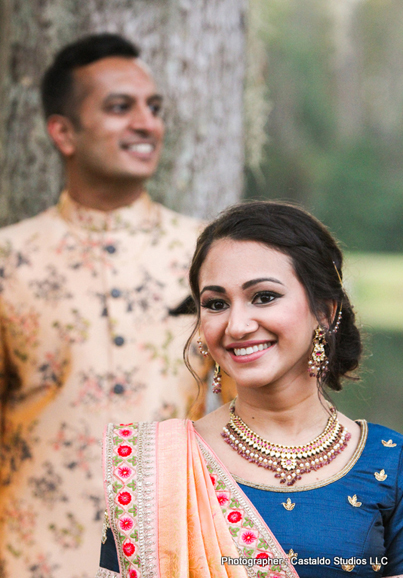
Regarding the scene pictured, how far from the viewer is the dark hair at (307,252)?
160 centimetres

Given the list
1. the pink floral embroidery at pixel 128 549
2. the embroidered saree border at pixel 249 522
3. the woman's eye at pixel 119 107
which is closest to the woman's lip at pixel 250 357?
the embroidered saree border at pixel 249 522

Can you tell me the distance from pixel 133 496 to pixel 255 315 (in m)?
0.46

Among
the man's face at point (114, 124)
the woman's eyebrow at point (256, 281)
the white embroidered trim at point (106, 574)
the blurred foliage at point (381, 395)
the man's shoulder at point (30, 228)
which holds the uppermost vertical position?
the man's face at point (114, 124)

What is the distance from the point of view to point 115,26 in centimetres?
306

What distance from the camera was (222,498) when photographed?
5.13 ft

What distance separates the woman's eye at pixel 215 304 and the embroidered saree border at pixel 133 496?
30 centimetres

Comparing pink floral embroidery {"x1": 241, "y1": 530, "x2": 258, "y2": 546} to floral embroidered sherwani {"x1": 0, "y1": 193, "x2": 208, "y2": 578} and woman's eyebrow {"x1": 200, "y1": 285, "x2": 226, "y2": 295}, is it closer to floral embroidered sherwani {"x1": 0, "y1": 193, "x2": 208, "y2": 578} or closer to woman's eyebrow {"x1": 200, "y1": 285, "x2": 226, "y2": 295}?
woman's eyebrow {"x1": 200, "y1": 285, "x2": 226, "y2": 295}

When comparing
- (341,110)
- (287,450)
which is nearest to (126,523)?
(287,450)

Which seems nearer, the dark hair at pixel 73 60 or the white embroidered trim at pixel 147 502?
the white embroidered trim at pixel 147 502

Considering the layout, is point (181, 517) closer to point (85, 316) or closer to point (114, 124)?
point (85, 316)

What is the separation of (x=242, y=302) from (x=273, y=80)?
18.1 metres

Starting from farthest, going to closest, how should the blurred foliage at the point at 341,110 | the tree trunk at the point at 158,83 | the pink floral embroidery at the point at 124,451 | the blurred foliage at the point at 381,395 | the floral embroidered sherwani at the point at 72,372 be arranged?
1. the blurred foliage at the point at 341,110
2. the blurred foliage at the point at 381,395
3. the tree trunk at the point at 158,83
4. the floral embroidered sherwani at the point at 72,372
5. the pink floral embroidery at the point at 124,451

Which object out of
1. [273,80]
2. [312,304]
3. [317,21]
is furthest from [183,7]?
[317,21]

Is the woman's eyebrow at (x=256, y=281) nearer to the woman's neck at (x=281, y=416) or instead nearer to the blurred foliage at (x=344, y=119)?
the woman's neck at (x=281, y=416)
